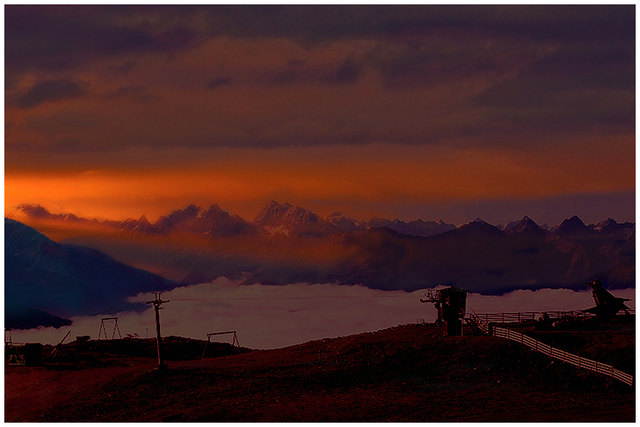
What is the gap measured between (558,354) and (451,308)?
43.0ft

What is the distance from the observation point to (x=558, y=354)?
2405 inches

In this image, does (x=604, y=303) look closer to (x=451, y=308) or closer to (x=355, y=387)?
(x=451, y=308)

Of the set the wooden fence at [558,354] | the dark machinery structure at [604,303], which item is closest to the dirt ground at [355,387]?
the wooden fence at [558,354]

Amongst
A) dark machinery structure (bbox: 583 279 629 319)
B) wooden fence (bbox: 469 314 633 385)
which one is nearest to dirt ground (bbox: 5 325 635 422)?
wooden fence (bbox: 469 314 633 385)

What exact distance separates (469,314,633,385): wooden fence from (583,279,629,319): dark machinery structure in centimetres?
1253

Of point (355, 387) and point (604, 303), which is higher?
point (604, 303)

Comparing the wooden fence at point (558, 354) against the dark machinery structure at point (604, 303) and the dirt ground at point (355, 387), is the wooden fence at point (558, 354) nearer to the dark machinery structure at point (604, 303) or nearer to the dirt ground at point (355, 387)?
the dirt ground at point (355, 387)

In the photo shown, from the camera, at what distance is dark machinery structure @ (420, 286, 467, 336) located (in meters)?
72.0

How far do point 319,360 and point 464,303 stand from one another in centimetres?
1482

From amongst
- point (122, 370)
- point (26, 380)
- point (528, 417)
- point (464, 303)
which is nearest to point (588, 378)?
point (528, 417)

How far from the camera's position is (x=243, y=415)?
51875 millimetres

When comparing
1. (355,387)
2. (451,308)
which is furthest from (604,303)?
(355,387)

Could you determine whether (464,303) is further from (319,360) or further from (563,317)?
(319,360)

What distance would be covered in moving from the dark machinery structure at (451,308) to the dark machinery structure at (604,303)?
13.2 meters
